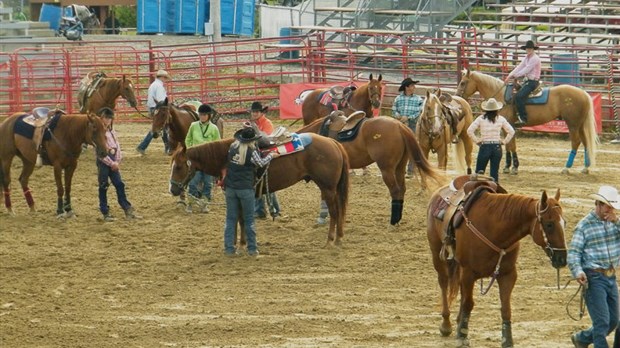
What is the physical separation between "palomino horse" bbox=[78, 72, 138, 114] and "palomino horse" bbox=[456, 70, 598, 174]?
5.92m

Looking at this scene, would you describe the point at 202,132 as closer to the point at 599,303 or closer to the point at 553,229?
the point at 553,229

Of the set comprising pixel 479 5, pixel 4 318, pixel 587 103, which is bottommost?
pixel 4 318

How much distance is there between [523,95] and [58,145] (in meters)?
8.55

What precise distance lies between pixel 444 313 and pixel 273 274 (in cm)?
319

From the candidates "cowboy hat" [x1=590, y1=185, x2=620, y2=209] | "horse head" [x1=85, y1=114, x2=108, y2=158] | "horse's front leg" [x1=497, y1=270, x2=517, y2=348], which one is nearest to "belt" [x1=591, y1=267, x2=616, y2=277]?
"cowboy hat" [x1=590, y1=185, x2=620, y2=209]

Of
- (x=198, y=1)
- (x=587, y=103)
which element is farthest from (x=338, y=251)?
(x=198, y=1)

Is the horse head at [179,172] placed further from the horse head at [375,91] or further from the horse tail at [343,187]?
the horse head at [375,91]

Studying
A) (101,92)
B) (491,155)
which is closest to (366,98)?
(491,155)

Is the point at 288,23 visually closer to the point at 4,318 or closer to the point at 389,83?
the point at 389,83

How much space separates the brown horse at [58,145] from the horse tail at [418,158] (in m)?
3.92

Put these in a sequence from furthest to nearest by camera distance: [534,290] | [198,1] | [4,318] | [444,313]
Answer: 1. [198,1]
2. [534,290]
3. [4,318]
4. [444,313]

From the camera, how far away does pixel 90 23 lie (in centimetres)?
4706

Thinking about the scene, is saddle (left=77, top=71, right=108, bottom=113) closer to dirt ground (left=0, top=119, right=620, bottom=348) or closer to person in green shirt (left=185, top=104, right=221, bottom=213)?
dirt ground (left=0, top=119, right=620, bottom=348)

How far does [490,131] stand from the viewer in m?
16.8
